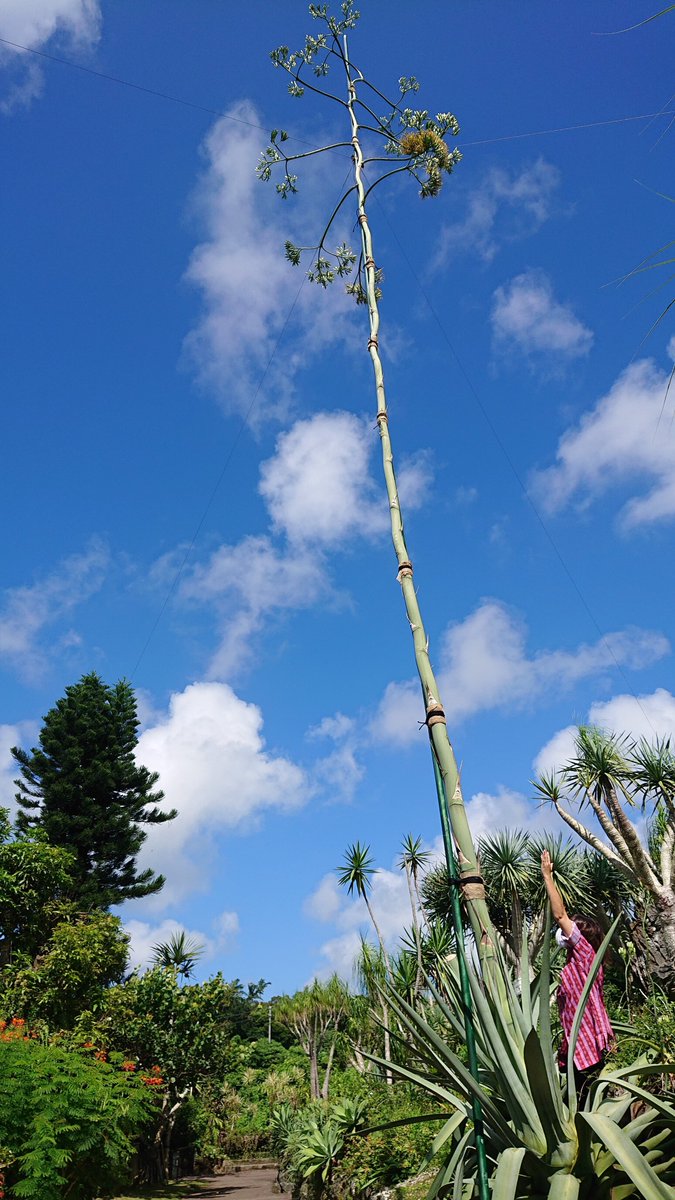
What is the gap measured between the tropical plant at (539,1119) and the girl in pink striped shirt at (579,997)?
14 centimetres

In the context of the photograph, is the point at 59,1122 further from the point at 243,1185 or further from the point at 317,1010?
the point at 317,1010

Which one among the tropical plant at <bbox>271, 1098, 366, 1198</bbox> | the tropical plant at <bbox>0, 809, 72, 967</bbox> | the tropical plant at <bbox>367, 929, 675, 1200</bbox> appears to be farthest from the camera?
the tropical plant at <bbox>0, 809, 72, 967</bbox>

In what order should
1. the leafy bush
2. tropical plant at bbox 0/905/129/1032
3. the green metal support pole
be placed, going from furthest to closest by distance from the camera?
tropical plant at bbox 0/905/129/1032 → the leafy bush → the green metal support pole

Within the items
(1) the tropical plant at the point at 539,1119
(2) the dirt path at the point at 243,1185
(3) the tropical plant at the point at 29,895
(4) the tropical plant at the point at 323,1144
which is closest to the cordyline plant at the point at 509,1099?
(1) the tropical plant at the point at 539,1119

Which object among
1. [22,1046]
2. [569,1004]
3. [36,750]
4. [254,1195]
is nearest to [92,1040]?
[254,1195]

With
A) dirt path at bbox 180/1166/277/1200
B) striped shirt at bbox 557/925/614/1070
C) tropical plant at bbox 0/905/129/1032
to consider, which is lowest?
dirt path at bbox 180/1166/277/1200

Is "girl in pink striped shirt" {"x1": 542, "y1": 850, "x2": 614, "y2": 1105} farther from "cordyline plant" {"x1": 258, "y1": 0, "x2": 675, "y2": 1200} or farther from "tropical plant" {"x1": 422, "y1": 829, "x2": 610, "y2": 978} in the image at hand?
"tropical plant" {"x1": 422, "y1": 829, "x2": 610, "y2": 978}

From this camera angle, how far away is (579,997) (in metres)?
2.99

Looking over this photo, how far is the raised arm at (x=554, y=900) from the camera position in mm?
2898

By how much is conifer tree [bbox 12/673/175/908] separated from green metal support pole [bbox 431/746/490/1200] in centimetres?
2267

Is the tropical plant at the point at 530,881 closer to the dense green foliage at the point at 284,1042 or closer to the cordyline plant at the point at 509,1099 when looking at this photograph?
the dense green foliage at the point at 284,1042

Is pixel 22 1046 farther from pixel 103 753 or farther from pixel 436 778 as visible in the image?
pixel 103 753

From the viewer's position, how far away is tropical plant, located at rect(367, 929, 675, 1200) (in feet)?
7.70

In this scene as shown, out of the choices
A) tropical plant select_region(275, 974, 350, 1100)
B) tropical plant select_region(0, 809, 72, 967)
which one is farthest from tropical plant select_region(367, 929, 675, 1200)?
tropical plant select_region(275, 974, 350, 1100)
